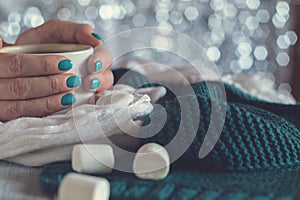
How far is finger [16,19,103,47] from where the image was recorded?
65cm

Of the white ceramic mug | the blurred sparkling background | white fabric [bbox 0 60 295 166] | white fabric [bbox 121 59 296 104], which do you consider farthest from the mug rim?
the blurred sparkling background

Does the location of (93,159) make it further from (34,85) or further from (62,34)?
(62,34)

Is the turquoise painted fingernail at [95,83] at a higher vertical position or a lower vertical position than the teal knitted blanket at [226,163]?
lower

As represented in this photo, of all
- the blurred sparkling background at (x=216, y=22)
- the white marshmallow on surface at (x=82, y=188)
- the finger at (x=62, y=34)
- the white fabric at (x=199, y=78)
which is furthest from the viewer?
the blurred sparkling background at (x=216, y=22)

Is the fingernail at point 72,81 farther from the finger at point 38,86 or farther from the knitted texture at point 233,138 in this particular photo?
the knitted texture at point 233,138

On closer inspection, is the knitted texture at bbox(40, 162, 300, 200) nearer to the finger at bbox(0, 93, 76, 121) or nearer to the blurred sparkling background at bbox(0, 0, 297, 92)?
the finger at bbox(0, 93, 76, 121)

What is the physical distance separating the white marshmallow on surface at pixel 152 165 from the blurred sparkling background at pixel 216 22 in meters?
1.45

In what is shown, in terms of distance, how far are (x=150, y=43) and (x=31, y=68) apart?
1.38 meters

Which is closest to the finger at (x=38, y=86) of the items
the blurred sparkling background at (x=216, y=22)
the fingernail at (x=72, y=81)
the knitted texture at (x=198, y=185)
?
the fingernail at (x=72, y=81)

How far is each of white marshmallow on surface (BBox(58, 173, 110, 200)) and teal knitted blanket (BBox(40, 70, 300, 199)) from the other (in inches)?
0.8

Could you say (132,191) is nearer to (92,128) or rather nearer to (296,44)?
(92,128)

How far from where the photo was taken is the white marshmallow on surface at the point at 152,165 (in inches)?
16.3

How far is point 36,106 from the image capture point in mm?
523

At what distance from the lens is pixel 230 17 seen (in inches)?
74.6
